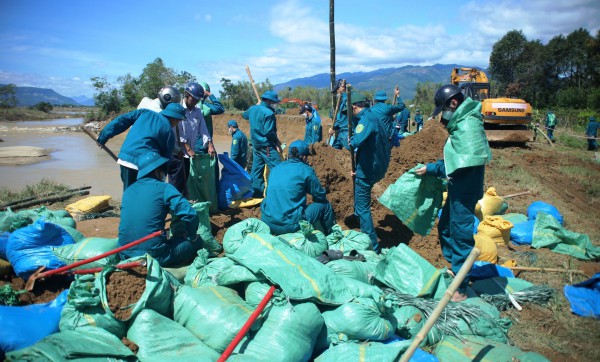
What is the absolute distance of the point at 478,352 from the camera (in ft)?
8.42

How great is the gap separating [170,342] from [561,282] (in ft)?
12.4

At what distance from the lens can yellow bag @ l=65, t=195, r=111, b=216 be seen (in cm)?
527

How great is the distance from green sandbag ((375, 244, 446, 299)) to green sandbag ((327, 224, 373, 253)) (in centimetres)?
56

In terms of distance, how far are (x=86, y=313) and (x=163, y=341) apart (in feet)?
1.63

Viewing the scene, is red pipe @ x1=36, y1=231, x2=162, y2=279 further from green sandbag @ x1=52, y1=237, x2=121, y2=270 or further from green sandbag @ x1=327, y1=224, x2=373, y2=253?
green sandbag @ x1=327, y1=224, x2=373, y2=253

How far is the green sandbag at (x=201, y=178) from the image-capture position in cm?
516

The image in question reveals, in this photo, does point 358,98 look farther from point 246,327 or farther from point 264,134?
point 246,327

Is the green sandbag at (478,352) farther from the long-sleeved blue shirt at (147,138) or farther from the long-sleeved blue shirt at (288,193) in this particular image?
the long-sleeved blue shirt at (147,138)

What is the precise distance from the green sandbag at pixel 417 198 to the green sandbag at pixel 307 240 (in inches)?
39.5

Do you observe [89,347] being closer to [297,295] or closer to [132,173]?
[297,295]

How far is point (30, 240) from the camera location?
3055 mm

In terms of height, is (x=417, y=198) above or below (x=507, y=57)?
below

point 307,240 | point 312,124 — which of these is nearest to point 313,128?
point 312,124

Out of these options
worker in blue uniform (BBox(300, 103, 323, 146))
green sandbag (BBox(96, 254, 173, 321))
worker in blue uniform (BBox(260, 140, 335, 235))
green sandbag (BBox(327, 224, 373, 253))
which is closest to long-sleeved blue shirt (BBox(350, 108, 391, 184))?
worker in blue uniform (BBox(260, 140, 335, 235))
